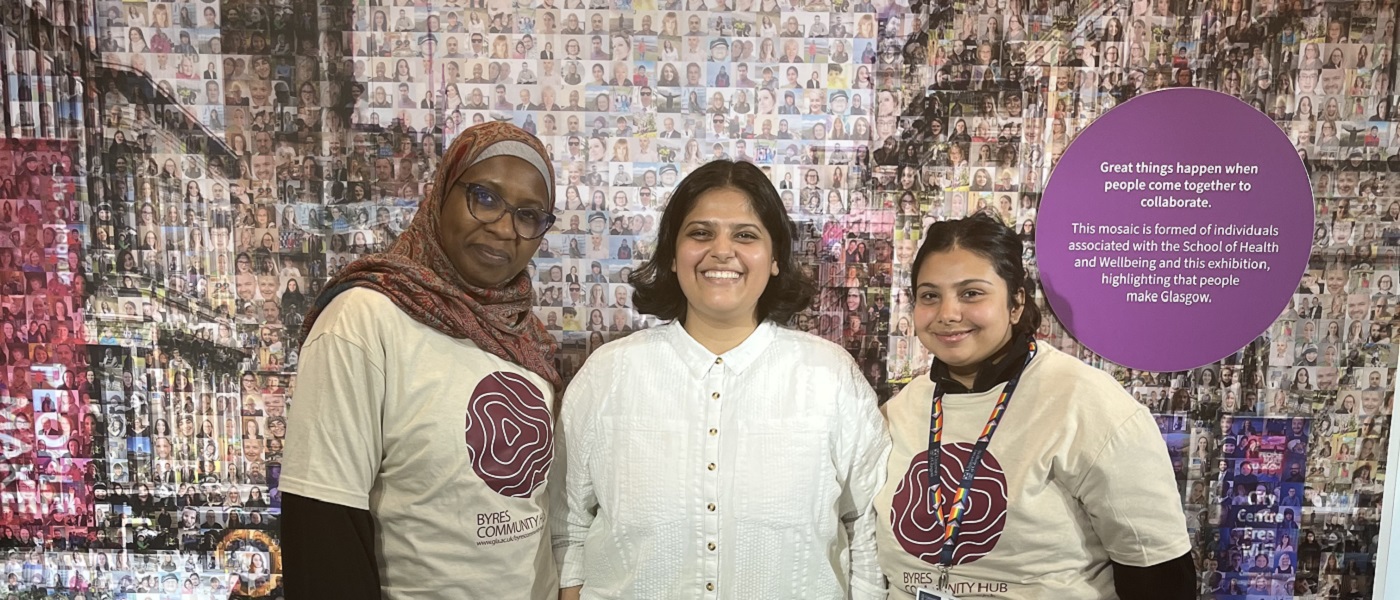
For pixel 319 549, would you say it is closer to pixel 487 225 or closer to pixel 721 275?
pixel 487 225

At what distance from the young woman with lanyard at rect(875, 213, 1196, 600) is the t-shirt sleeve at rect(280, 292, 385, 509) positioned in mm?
1199

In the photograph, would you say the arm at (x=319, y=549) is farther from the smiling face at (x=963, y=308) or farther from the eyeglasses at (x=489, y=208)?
the smiling face at (x=963, y=308)

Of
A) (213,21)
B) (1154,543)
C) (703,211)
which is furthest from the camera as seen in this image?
(213,21)

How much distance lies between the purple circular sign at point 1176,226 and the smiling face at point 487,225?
4.81 feet

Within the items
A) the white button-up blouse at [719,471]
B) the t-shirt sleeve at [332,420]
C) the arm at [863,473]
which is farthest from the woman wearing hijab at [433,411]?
the arm at [863,473]

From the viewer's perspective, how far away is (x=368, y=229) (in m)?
2.09

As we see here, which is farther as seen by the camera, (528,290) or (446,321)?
(528,290)

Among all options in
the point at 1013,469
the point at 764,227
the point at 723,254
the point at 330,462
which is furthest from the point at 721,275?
the point at 330,462

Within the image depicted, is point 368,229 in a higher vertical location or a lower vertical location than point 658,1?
lower

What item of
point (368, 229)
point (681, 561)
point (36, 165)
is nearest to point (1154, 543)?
point (681, 561)

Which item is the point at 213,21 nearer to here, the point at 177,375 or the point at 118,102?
the point at 118,102

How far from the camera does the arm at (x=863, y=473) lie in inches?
70.6

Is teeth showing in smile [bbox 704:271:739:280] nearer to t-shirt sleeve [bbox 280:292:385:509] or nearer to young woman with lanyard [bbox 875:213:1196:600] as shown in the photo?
young woman with lanyard [bbox 875:213:1196:600]

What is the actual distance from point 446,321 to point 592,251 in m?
0.63
